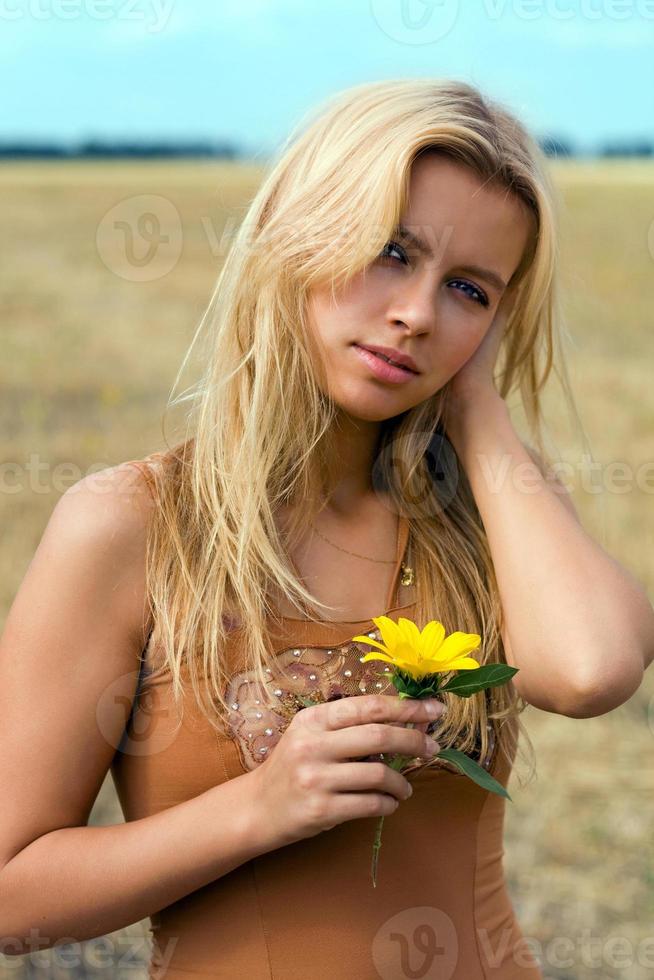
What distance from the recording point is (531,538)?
179cm

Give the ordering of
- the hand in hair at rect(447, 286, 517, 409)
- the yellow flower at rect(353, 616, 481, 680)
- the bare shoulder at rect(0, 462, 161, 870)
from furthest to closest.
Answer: the hand in hair at rect(447, 286, 517, 409), the bare shoulder at rect(0, 462, 161, 870), the yellow flower at rect(353, 616, 481, 680)

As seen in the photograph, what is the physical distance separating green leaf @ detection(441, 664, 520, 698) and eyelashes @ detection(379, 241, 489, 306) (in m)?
0.61

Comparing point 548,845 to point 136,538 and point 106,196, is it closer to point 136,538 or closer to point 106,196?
point 136,538

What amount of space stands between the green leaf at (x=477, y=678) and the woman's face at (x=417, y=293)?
482 mm

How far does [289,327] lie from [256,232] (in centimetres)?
17

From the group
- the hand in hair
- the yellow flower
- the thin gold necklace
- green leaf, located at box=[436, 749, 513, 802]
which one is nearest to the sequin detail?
the thin gold necklace

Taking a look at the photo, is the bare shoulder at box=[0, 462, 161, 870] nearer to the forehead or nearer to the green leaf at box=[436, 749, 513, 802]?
the green leaf at box=[436, 749, 513, 802]

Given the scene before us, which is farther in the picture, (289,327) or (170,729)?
(289,327)

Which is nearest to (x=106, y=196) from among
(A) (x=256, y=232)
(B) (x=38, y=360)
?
(B) (x=38, y=360)

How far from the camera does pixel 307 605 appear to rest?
172cm

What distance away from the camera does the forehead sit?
1.68 m

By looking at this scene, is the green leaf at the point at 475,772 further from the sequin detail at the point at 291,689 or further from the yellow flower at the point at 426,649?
the sequin detail at the point at 291,689

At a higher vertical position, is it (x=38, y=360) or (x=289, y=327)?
(x=289, y=327)

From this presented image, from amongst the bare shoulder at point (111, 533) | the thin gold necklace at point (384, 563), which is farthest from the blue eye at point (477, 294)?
the bare shoulder at point (111, 533)
